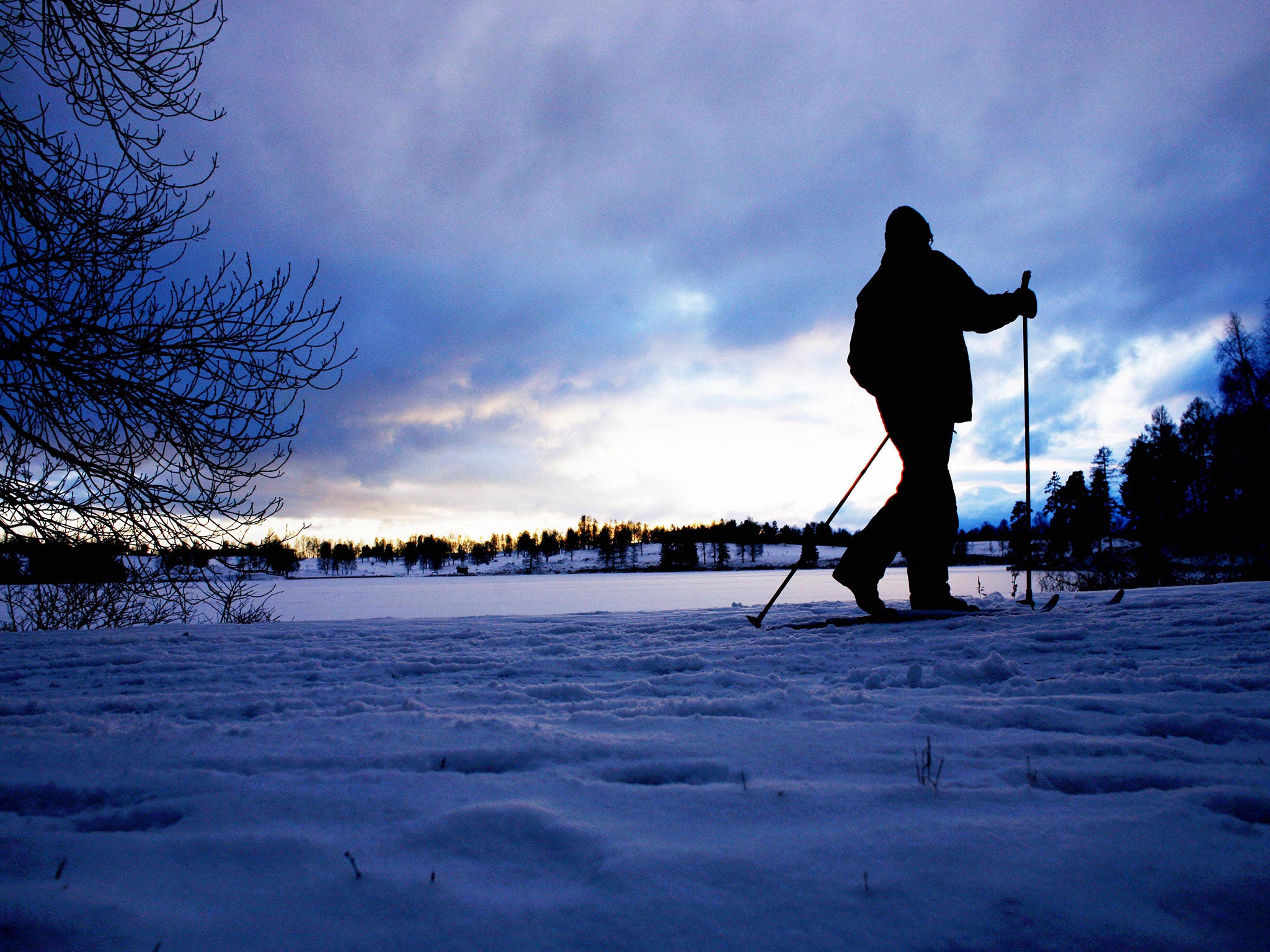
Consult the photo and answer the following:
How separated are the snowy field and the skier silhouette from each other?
5.41ft

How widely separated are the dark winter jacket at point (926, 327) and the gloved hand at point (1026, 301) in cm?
13

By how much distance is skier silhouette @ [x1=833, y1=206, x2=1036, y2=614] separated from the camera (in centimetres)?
418

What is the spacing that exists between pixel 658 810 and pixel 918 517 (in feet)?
11.6

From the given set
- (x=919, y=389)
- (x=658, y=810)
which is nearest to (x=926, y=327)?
(x=919, y=389)

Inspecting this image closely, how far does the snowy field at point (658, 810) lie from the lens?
0.86 metres

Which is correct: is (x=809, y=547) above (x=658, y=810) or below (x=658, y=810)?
above

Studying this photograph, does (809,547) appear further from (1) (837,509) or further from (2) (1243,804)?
(2) (1243,804)

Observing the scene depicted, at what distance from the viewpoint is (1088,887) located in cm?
91

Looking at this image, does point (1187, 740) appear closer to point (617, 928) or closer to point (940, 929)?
point (940, 929)

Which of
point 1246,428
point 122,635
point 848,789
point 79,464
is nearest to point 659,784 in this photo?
point 848,789

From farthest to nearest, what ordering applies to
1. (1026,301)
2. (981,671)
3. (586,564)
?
(586,564) < (1026,301) < (981,671)

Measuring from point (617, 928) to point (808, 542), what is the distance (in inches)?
176

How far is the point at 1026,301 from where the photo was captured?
176 inches

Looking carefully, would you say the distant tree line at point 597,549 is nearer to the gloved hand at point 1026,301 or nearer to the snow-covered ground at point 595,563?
the snow-covered ground at point 595,563
